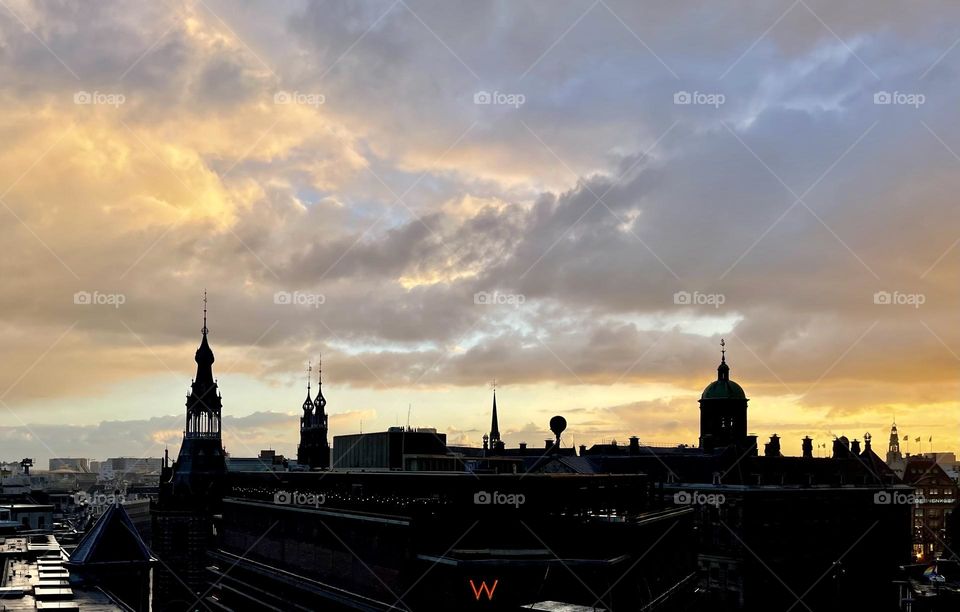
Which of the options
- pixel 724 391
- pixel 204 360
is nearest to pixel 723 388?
pixel 724 391

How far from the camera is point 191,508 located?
297ft

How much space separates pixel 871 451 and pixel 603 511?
8846cm

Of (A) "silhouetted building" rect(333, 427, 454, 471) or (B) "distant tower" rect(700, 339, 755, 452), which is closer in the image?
(A) "silhouetted building" rect(333, 427, 454, 471)

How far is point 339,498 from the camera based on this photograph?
61.5 m

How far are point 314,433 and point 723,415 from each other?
60483 mm

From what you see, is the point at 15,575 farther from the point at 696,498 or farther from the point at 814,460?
the point at 814,460

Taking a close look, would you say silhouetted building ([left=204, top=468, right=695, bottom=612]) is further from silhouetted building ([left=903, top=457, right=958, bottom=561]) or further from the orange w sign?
silhouetted building ([left=903, top=457, right=958, bottom=561])

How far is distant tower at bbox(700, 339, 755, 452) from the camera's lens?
113m

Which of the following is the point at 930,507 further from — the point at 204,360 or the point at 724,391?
the point at 204,360

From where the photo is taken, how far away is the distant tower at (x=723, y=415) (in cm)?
11262

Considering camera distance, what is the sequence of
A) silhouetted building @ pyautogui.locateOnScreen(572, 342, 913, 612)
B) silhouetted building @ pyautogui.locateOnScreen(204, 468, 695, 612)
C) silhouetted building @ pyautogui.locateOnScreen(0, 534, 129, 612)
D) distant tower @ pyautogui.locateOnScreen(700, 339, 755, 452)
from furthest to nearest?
distant tower @ pyautogui.locateOnScreen(700, 339, 755, 452) < silhouetted building @ pyautogui.locateOnScreen(572, 342, 913, 612) < silhouetted building @ pyautogui.locateOnScreen(204, 468, 695, 612) < silhouetted building @ pyautogui.locateOnScreen(0, 534, 129, 612)

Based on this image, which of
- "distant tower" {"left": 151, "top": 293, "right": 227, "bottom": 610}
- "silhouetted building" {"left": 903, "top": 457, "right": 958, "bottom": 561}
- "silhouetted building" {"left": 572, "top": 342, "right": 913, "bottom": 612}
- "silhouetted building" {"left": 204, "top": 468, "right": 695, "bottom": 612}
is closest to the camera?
"silhouetted building" {"left": 204, "top": 468, "right": 695, "bottom": 612}

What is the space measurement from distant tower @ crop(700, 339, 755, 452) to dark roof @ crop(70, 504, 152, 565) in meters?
65.2

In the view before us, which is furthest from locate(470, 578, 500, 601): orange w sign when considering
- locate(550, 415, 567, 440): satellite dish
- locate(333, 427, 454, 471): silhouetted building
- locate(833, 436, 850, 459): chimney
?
locate(833, 436, 850, 459): chimney
